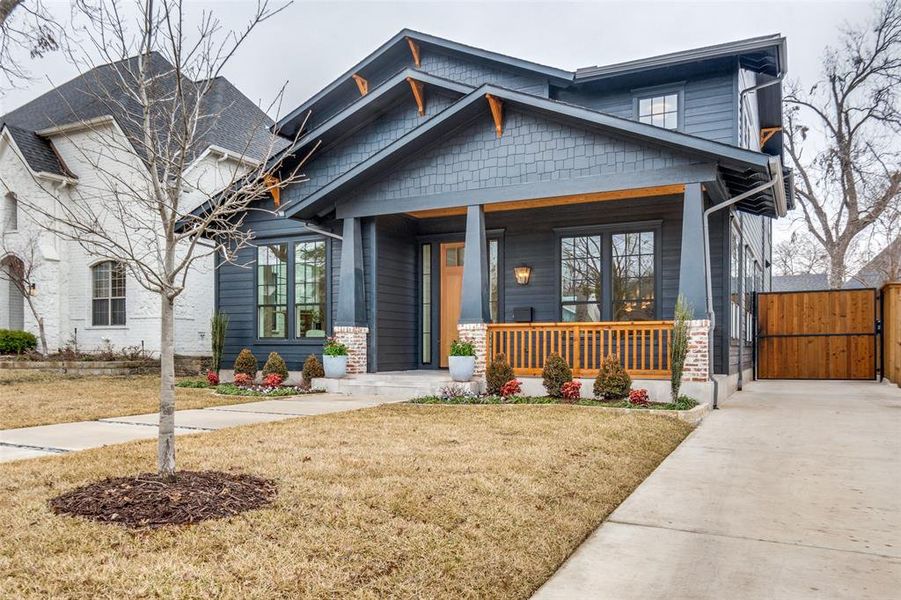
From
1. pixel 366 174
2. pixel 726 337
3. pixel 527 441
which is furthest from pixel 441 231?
pixel 527 441

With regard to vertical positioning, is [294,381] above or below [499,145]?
below

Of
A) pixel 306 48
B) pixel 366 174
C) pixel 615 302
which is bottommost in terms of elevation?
pixel 615 302

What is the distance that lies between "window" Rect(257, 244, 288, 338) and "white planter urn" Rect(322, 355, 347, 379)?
7.21 ft

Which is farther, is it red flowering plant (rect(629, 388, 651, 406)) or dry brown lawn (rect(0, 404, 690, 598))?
red flowering plant (rect(629, 388, 651, 406))

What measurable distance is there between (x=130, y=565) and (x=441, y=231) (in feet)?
32.2

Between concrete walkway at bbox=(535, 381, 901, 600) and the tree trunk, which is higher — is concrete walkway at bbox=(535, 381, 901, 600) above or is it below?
below

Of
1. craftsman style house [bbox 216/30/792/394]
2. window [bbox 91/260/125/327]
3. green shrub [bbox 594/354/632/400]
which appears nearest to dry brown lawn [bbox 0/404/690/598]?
green shrub [bbox 594/354/632/400]

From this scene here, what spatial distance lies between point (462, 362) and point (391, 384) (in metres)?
1.31

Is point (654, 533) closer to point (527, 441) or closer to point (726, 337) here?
point (527, 441)

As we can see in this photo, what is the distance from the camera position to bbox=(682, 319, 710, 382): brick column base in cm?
824

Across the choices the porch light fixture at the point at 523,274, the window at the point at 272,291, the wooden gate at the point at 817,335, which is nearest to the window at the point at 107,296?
the window at the point at 272,291

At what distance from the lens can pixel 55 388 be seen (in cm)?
1037

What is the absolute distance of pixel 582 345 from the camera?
1034cm

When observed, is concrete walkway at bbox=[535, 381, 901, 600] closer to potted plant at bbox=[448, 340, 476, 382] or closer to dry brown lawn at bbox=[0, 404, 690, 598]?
dry brown lawn at bbox=[0, 404, 690, 598]
